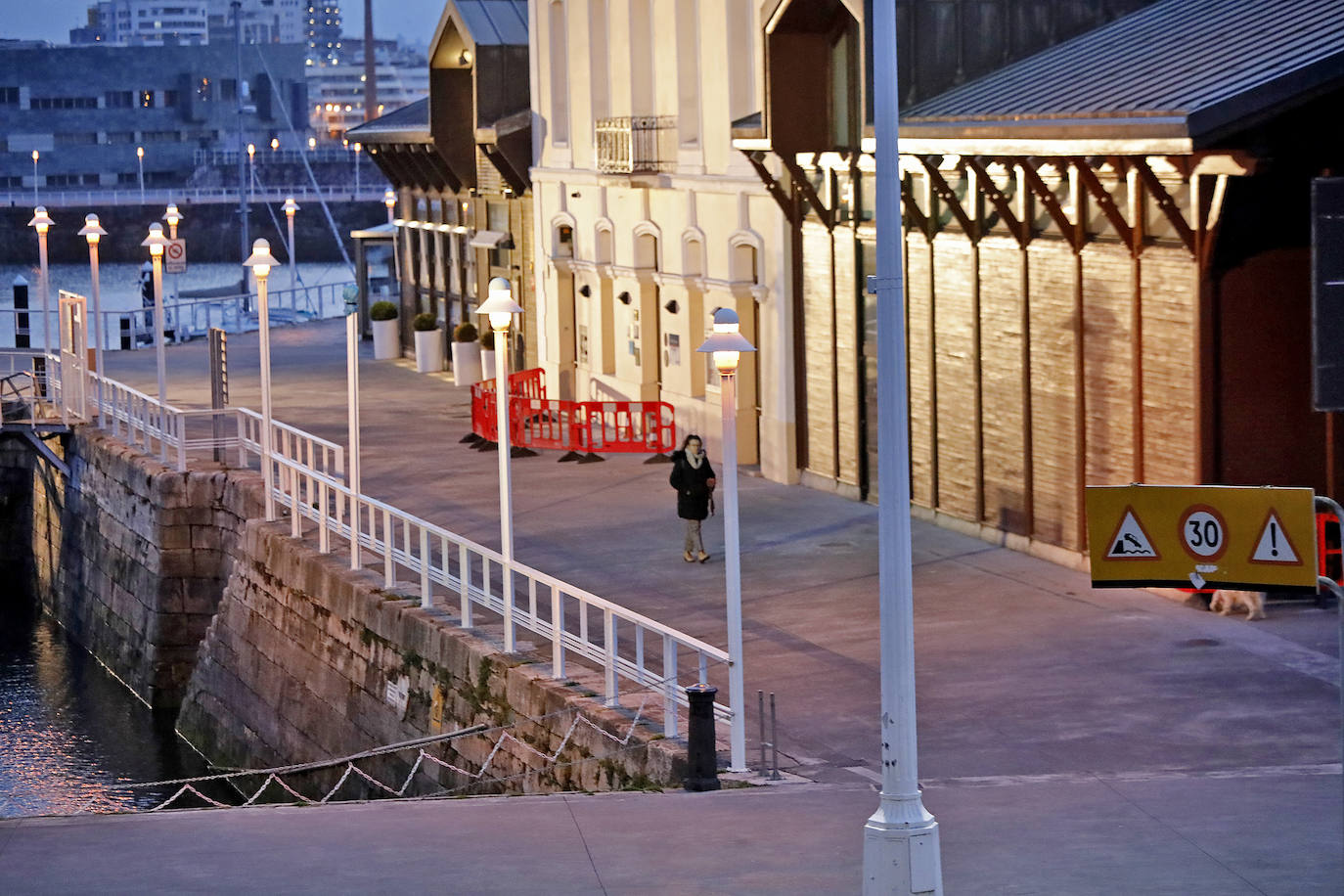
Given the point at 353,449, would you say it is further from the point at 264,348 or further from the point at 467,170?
the point at 467,170

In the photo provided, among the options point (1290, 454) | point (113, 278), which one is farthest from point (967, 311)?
point (113, 278)

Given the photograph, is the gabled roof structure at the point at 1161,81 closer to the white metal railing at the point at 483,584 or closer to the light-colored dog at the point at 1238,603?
the light-colored dog at the point at 1238,603

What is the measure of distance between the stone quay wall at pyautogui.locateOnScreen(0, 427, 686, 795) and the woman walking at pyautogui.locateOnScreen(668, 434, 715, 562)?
3.07 meters

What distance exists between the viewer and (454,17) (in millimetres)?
41531

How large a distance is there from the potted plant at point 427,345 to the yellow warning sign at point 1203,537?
113 ft

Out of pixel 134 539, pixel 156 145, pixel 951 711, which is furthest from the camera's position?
pixel 156 145

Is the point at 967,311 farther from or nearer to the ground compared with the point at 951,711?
farther from the ground

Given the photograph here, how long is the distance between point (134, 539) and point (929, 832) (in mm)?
21749

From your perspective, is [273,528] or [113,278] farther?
[113,278]

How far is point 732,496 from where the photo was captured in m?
15.0

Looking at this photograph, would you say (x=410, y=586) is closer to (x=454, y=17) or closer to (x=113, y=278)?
(x=454, y=17)

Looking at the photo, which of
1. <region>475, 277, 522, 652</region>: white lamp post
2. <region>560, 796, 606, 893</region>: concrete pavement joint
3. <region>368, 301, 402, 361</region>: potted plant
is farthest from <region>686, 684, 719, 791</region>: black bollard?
<region>368, 301, 402, 361</region>: potted plant

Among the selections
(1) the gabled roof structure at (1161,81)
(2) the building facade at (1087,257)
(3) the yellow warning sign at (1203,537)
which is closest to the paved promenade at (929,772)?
(2) the building facade at (1087,257)

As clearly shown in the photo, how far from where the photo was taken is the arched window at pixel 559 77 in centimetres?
3617
